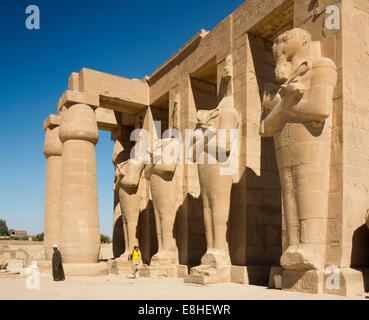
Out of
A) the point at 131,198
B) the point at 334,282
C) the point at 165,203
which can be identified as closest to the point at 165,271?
the point at 165,203

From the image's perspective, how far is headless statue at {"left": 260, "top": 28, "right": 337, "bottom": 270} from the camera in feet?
23.1

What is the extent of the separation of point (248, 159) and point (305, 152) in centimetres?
281

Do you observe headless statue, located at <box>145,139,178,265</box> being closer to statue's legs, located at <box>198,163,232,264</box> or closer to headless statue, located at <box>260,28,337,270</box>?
statue's legs, located at <box>198,163,232,264</box>

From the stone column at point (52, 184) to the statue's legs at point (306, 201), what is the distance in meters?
9.64

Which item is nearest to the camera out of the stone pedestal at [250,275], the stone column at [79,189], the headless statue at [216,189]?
the stone pedestal at [250,275]

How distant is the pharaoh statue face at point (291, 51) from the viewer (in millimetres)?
7570

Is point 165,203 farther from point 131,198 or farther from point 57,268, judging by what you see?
point 57,268

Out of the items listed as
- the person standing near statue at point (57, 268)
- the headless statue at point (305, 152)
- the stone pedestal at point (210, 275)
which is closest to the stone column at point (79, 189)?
the person standing near statue at point (57, 268)

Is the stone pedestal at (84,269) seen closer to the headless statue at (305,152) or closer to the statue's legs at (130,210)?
the statue's legs at (130,210)

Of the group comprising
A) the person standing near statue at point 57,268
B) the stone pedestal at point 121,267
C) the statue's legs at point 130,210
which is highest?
the statue's legs at point 130,210

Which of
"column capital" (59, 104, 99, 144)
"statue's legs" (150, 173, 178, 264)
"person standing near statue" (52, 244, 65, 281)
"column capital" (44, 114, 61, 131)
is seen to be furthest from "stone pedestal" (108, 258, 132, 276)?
"column capital" (44, 114, 61, 131)

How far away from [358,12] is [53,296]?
727cm
